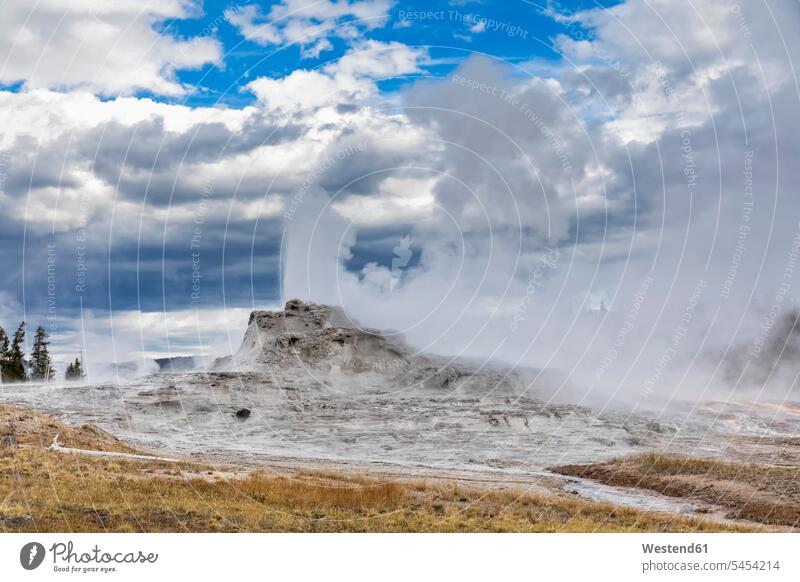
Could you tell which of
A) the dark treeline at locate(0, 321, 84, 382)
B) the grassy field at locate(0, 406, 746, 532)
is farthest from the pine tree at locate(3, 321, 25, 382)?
the grassy field at locate(0, 406, 746, 532)

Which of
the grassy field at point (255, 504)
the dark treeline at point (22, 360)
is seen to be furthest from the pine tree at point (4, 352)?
the grassy field at point (255, 504)

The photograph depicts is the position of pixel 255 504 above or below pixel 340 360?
below

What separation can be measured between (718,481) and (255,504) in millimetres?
24807

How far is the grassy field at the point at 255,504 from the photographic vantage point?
24.6 meters

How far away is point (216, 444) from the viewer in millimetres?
57000

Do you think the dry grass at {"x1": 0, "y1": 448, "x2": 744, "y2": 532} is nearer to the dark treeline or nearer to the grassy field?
the grassy field

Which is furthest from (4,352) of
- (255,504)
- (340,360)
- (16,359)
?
Result: (255,504)

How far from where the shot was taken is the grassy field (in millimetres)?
24578

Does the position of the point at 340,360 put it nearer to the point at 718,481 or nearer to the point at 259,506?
the point at 718,481

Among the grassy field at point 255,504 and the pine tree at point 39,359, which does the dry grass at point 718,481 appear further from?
the pine tree at point 39,359
